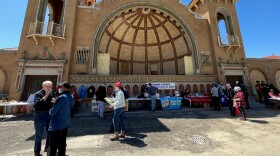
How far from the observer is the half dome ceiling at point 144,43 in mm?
14859

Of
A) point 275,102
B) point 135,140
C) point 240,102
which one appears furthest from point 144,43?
point 135,140

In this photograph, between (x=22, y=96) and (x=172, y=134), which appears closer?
(x=172, y=134)

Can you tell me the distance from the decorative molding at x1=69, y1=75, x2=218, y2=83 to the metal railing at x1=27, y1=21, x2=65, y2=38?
373cm

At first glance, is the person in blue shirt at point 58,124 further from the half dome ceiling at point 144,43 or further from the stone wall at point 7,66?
the stone wall at point 7,66

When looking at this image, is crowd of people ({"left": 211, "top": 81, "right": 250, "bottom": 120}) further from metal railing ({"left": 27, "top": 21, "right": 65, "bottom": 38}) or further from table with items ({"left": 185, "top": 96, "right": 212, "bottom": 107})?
metal railing ({"left": 27, "top": 21, "right": 65, "bottom": 38})

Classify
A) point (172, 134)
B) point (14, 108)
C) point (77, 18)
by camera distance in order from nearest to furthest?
point (172, 134)
point (14, 108)
point (77, 18)

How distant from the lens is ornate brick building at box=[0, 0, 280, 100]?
1059 cm

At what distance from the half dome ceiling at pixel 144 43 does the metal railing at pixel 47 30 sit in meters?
3.91

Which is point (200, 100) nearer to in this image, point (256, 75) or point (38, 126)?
point (38, 126)

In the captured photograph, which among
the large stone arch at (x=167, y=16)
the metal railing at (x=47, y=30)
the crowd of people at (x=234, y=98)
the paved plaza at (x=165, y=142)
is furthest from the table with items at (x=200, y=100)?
the metal railing at (x=47, y=30)

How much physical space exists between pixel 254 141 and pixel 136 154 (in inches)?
142

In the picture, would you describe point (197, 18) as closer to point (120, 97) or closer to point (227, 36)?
point (227, 36)

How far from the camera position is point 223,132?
4.88m

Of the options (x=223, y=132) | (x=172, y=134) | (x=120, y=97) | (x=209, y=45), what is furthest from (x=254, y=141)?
(x=209, y=45)
